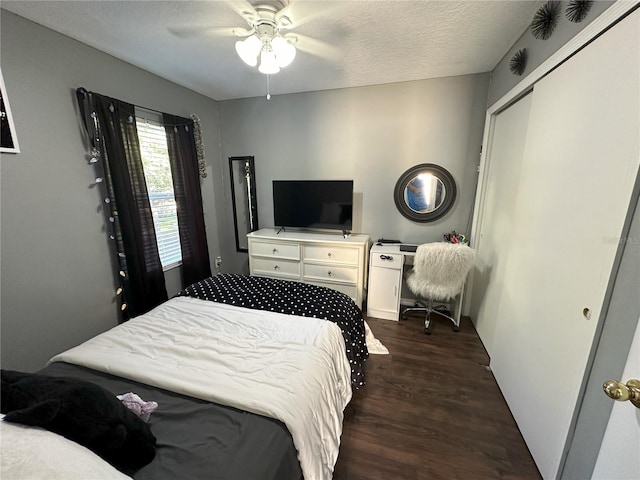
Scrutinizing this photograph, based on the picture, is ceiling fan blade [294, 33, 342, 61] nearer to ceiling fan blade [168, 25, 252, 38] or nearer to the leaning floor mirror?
ceiling fan blade [168, 25, 252, 38]

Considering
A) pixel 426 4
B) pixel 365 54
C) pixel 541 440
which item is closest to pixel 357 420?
pixel 541 440

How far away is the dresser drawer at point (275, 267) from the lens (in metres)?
3.10

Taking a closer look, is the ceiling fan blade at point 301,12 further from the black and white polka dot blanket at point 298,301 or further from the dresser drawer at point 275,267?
the dresser drawer at point 275,267

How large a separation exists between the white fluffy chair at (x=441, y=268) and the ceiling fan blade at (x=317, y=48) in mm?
1846

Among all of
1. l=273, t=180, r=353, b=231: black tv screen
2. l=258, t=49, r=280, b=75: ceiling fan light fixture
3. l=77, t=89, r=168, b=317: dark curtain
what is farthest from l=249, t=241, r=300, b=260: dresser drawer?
l=258, t=49, r=280, b=75: ceiling fan light fixture

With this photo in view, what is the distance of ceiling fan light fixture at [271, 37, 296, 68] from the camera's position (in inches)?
62.2

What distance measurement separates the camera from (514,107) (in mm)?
2041

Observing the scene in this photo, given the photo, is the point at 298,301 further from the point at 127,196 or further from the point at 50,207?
the point at 50,207

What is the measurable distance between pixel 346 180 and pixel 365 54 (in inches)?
47.9

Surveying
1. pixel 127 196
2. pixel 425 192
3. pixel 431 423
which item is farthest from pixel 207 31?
pixel 431 423

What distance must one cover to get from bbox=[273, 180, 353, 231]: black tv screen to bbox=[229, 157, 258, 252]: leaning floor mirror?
0.44m

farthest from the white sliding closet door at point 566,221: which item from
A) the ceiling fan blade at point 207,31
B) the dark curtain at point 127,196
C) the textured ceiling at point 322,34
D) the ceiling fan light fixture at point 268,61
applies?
the dark curtain at point 127,196

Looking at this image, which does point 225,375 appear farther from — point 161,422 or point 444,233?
point 444,233

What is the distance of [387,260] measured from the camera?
2711 mm
